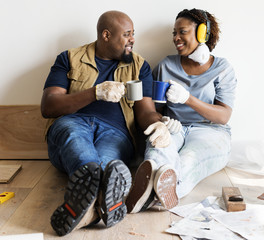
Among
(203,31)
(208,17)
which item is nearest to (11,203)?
(203,31)

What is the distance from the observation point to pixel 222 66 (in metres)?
2.47

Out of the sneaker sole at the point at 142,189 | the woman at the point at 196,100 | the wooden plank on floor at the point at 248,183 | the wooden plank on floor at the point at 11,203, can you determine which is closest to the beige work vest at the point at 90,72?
the woman at the point at 196,100

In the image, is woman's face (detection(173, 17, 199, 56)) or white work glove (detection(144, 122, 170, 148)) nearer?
white work glove (detection(144, 122, 170, 148))

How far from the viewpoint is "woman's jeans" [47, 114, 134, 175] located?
6.40ft

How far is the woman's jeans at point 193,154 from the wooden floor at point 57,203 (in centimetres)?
9

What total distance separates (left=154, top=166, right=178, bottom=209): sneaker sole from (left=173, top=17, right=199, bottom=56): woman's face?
35.1 inches

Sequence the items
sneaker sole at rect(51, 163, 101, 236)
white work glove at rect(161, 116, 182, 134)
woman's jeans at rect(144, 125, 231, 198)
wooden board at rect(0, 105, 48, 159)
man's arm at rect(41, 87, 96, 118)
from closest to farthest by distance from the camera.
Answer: sneaker sole at rect(51, 163, 101, 236), woman's jeans at rect(144, 125, 231, 198), man's arm at rect(41, 87, 96, 118), white work glove at rect(161, 116, 182, 134), wooden board at rect(0, 105, 48, 159)

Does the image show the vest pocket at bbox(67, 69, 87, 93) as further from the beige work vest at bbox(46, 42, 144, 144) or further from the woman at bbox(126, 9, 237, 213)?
the woman at bbox(126, 9, 237, 213)

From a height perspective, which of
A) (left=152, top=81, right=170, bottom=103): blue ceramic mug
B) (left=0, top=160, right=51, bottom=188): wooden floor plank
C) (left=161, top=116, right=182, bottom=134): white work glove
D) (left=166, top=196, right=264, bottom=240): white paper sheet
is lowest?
(left=0, top=160, right=51, bottom=188): wooden floor plank

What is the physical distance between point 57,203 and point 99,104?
2.21ft

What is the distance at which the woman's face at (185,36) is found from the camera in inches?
93.7

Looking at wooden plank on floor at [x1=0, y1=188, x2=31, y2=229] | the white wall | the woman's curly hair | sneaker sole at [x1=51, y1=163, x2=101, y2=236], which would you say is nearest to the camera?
sneaker sole at [x1=51, y1=163, x2=101, y2=236]

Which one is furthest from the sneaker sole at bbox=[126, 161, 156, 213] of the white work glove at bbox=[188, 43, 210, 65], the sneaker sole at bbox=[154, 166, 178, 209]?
the white work glove at bbox=[188, 43, 210, 65]

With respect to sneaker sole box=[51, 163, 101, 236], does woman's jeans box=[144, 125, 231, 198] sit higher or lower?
lower
